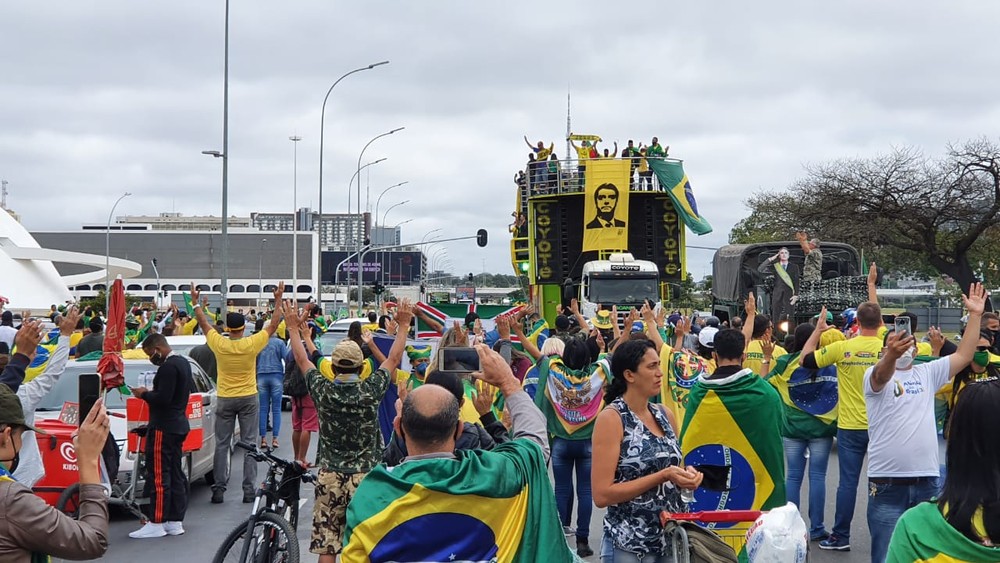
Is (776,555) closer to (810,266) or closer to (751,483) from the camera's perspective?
(751,483)

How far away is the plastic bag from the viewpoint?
12.1ft

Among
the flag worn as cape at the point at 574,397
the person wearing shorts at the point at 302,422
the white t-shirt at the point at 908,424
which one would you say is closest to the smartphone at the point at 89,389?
the flag worn as cape at the point at 574,397

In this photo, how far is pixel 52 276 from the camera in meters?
95.4

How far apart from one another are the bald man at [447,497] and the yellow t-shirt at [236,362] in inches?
277

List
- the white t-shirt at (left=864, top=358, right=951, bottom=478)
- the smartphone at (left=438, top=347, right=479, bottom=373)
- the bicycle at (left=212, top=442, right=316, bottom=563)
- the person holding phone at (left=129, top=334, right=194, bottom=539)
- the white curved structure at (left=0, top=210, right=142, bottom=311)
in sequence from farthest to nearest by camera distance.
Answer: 1. the white curved structure at (left=0, top=210, right=142, bottom=311)
2. the person holding phone at (left=129, top=334, right=194, bottom=539)
3. the smartphone at (left=438, top=347, right=479, bottom=373)
4. the bicycle at (left=212, top=442, right=316, bottom=563)
5. the white t-shirt at (left=864, top=358, right=951, bottom=478)

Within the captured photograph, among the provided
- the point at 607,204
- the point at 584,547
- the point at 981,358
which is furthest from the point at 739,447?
Result: the point at 607,204

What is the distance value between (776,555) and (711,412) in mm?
1597

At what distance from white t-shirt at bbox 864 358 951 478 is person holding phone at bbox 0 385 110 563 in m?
4.43

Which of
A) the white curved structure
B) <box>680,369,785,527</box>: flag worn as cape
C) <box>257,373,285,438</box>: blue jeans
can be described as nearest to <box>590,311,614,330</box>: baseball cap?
<box>257,373,285,438</box>: blue jeans

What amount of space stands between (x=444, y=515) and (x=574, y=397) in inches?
179

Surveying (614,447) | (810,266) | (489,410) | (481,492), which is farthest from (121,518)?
(810,266)

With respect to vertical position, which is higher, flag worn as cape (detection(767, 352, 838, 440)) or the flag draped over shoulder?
the flag draped over shoulder

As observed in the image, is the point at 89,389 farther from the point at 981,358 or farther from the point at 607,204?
the point at 607,204

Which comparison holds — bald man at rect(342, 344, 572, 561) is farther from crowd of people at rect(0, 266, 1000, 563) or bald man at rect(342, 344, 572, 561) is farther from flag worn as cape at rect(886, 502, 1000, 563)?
flag worn as cape at rect(886, 502, 1000, 563)
